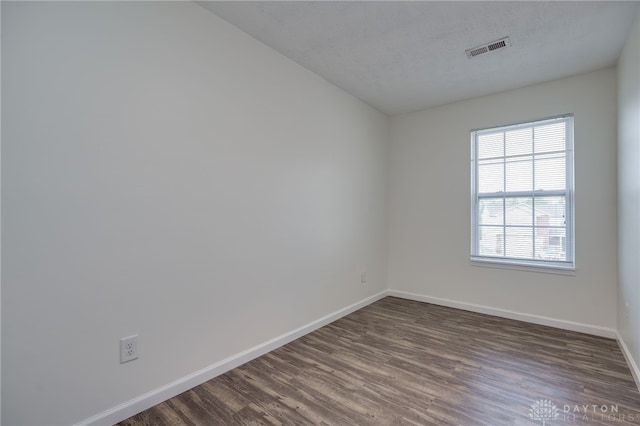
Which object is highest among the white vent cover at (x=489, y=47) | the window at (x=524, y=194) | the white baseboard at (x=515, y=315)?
the white vent cover at (x=489, y=47)

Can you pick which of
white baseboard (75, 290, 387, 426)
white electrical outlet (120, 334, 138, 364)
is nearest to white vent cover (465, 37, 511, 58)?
white baseboard (75, 290, 387, 426)

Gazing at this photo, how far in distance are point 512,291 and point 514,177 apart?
1335 mm

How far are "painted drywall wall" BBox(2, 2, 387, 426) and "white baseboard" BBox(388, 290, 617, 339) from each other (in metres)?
1.97

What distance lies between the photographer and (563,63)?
2863 mm

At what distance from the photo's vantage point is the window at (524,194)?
3195 millimetres

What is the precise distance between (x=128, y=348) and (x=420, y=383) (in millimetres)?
1915

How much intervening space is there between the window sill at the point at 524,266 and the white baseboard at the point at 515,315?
506 millimetres

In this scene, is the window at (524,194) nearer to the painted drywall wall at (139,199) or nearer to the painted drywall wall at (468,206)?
the painted drywall wall at (468,206)

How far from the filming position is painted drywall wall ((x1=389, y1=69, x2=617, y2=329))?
2959mm

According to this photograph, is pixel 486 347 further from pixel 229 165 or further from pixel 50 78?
pixel 50 78

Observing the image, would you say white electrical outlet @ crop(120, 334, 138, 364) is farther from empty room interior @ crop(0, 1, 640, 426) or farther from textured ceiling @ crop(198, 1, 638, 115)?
textured ceiling @ crop(198, 1, 638, 115)

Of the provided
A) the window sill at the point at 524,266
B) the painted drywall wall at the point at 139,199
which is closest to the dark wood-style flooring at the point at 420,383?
the painted drywall wall at the point at 139,199

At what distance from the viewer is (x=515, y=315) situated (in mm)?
3412

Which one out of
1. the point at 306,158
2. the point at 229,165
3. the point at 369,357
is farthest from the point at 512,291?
the point at 229,165
